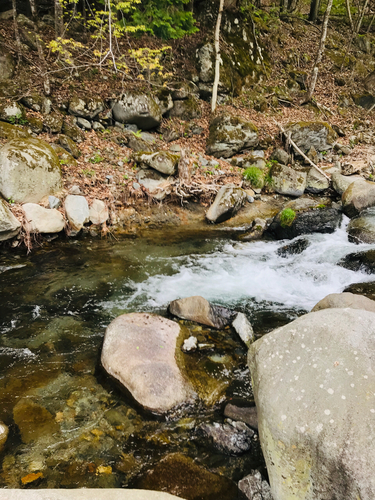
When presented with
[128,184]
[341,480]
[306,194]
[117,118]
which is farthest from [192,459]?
[117,118]

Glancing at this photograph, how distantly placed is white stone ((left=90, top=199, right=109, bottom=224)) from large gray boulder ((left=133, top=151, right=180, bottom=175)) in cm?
248

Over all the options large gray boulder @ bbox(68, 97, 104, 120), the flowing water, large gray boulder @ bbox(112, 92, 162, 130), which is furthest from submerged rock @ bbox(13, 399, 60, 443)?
large gray boulder @ bbox(112, 92, 162, 130)

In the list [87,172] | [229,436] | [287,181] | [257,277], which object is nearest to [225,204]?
[287,181]

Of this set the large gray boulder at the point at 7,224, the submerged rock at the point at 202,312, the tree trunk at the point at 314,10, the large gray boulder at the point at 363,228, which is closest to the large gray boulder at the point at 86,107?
the large gray boulder at the point at 7,224

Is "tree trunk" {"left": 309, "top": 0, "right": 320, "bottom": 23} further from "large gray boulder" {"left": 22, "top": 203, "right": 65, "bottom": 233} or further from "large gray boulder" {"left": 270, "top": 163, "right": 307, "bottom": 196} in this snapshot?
"large gray boulder" {"left": 22, "top": 203, "right": 65, "bottom": 233}

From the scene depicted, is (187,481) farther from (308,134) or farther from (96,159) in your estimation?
(308,134)

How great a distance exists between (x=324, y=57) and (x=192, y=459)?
2346 centimetres

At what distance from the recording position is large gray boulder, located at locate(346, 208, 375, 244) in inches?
320

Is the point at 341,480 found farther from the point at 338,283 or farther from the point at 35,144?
the point at 35,144

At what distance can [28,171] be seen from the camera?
303 inches

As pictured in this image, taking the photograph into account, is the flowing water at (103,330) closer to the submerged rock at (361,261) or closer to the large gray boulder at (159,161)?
the submerged rock at (361,261)

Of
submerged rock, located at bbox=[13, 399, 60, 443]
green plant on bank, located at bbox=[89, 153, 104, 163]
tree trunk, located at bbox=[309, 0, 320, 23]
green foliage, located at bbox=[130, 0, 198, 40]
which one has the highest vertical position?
tree trunk, located at bbox=[309, 0, 320, 23]

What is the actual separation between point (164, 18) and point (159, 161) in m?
5.86

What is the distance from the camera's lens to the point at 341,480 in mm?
2131
